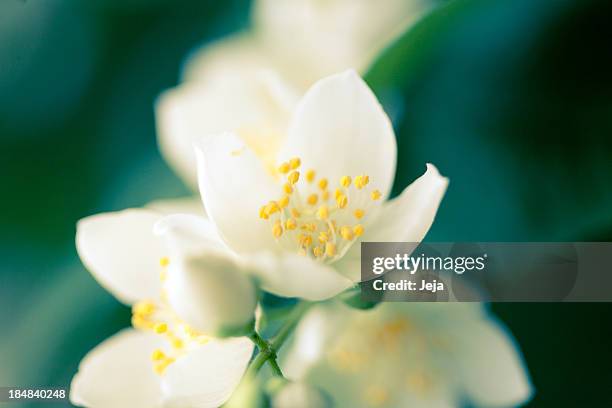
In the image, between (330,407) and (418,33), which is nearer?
(330,407)

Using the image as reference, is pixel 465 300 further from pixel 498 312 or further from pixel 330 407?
pixel 330 407

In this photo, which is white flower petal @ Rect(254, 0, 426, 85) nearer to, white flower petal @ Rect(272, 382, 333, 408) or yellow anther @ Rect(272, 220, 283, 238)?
yellow anther @ Rect(272, 220, 283, 238)

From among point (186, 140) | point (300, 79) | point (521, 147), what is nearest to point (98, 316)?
point (186, 140)

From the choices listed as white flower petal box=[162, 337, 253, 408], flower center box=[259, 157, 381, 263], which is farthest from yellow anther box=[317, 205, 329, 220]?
white flower petal box=[162, 337, 253, 408]

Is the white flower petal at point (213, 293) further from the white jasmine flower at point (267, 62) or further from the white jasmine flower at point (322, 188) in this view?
the white jasmine flower at point (267, 62)

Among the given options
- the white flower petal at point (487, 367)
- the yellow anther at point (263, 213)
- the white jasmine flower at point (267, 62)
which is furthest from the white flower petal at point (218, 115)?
the white flower petal at point (487, 367)

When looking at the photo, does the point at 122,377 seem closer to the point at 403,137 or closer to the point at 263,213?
the point at 263,213

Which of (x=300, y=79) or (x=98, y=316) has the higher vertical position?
(x=300, y=79)
